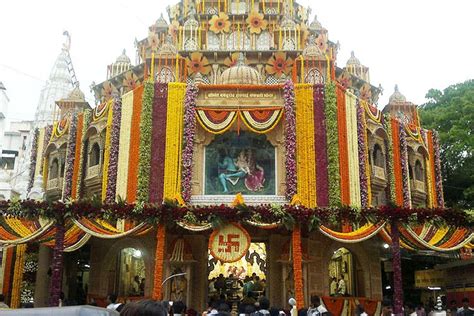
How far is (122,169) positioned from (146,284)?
4.95m

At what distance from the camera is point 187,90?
22531 millimetres

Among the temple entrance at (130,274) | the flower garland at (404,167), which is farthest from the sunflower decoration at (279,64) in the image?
the temple entrance at (130,274)

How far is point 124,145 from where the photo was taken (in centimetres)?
2247

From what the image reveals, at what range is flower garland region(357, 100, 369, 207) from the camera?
72.4 ft

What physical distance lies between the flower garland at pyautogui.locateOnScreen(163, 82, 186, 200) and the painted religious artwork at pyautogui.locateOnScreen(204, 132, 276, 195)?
57.9 inches

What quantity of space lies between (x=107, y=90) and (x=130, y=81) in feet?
6.65

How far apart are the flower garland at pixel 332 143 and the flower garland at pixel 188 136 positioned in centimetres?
573

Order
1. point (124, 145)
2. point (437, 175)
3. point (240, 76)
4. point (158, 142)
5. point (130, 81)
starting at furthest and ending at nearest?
1. point (130, 81)
2. point (437, 175)
3. point (240, 76)
4. point (124, 145)
5. point (158, 142)

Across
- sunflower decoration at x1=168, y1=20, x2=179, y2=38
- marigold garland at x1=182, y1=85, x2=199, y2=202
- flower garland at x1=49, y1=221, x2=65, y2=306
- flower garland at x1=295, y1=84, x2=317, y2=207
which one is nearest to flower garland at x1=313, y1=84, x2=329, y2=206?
flower garland at x1=295, y1=84, x2=317, y2=207

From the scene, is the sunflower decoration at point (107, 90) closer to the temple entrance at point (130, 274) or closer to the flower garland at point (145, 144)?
the flower garland at point (145, 144)

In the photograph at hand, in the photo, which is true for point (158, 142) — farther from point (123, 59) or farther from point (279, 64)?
point (123, 59)

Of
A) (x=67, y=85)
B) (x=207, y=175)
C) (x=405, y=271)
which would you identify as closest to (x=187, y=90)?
(x=207, y=175)

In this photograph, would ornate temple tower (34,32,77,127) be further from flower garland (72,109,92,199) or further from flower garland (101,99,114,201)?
flower garland (101,99,114,201)

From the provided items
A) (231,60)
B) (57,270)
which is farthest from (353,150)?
(57,270)
